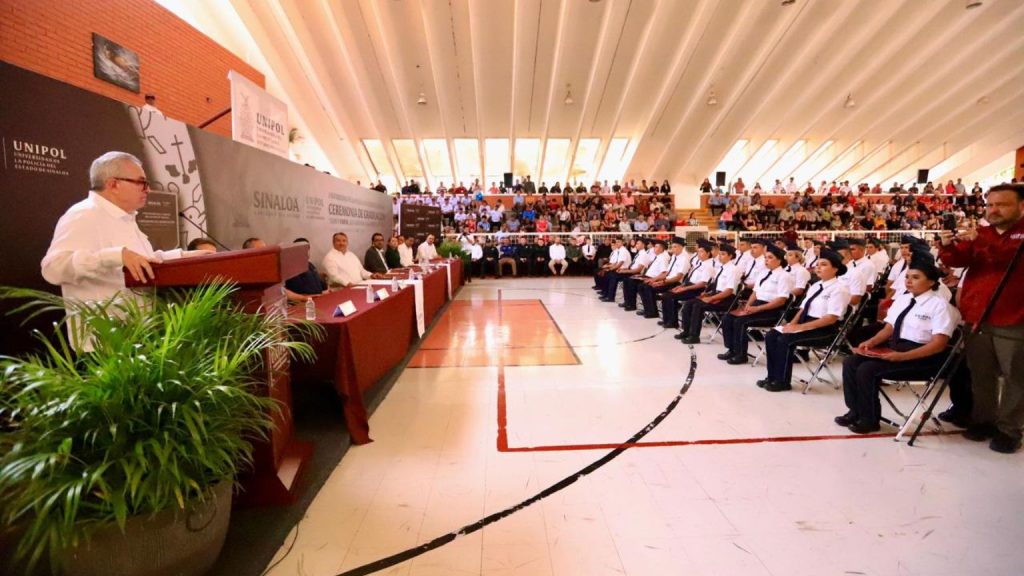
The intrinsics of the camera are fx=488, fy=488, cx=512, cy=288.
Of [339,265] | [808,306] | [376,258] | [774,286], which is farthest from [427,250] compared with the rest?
[808,306]

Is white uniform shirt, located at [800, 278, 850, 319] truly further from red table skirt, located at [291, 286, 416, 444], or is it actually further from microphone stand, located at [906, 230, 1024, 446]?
red table skirt, located at [291, 286, 416, 444]

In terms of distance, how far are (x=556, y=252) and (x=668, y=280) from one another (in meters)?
6.67

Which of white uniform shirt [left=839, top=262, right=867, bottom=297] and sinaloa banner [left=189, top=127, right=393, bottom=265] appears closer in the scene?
sinaloa banner [left=189, top=127, right=393, bottom=265]

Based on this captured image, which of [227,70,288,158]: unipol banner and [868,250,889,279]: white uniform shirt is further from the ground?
[227,70,288,158]: unipol banner

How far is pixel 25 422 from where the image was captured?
4.42 feet

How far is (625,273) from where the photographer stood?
916 centimetres

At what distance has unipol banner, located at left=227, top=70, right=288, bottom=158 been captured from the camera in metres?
4.54

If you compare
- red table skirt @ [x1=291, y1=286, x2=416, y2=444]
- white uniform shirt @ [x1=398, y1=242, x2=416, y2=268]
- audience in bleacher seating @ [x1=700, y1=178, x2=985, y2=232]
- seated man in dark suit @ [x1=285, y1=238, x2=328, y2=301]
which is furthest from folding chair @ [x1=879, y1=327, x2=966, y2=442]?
audience in bleacher seating @ [x1=700, y1=178, x2=985, y2=232]

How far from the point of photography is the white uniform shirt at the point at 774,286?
16.2ft

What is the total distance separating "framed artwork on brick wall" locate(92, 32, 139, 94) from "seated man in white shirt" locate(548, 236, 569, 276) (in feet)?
31.6

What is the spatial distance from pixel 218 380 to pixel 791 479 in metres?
2.84

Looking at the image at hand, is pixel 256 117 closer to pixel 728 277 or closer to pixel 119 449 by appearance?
pixel 119 449

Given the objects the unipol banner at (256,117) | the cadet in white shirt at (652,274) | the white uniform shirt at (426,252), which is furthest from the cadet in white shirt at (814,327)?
the white uniform shirt at (426,252)

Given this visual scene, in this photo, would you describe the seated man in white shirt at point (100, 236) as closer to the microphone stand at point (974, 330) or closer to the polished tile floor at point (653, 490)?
the polished tile floor at point (653, 490)
